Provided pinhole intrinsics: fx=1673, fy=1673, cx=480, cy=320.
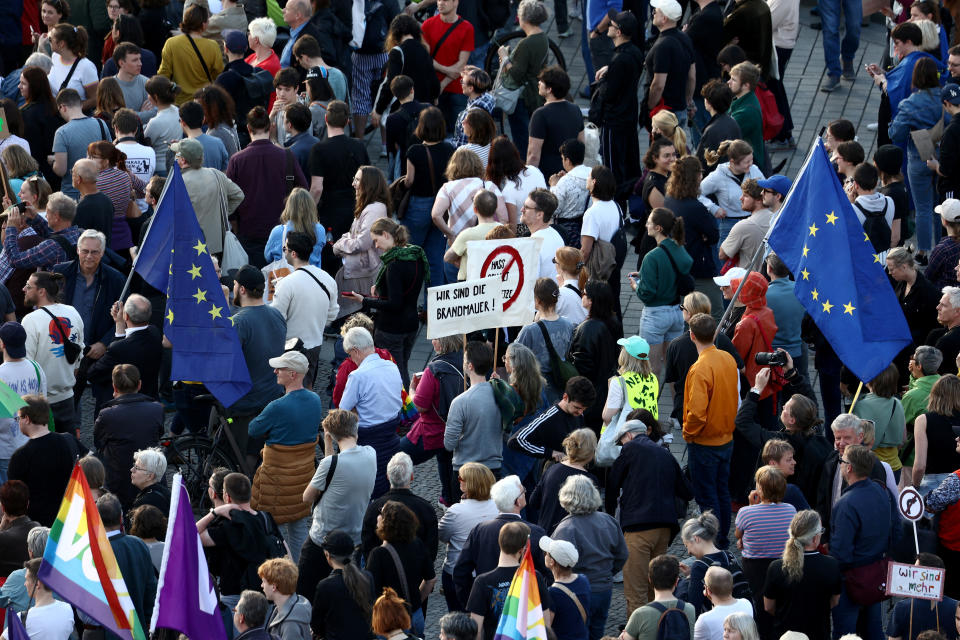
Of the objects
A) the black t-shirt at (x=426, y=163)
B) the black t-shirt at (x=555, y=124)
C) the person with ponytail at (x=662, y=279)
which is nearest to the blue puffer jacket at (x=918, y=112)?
the black t-shirt at (x=555, y=124)

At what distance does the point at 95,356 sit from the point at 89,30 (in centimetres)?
606

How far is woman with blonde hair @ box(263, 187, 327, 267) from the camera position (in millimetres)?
13031

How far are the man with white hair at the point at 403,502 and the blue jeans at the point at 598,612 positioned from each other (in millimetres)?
1034

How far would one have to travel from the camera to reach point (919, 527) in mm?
11148

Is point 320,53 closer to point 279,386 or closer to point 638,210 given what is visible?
point 638,210

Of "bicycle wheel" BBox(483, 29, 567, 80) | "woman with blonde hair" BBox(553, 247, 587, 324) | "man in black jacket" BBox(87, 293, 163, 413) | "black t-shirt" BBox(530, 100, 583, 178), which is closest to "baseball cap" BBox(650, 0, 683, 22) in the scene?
"black t-shirt" BBox(530, 100, 583, 178)

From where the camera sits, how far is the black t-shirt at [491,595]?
945 cm

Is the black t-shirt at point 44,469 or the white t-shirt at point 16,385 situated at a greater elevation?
the white t-shirt at point 16,385

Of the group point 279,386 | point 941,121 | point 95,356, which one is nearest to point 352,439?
point 279,386

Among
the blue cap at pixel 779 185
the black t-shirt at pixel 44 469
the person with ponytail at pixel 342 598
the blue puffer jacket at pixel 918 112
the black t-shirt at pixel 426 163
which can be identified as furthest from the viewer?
the blue puffer jacket at pixel 918 112

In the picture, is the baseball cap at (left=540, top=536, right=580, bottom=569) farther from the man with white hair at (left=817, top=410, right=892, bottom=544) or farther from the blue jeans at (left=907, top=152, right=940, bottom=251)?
the blue jeans at (left=907, top=152, right=940, bottom=251)

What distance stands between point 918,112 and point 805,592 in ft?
22.1

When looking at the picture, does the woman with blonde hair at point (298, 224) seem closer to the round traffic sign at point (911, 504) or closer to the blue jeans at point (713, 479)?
the blue jeans at point (713, 479)

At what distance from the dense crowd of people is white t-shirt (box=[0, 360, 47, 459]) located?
24 mm
